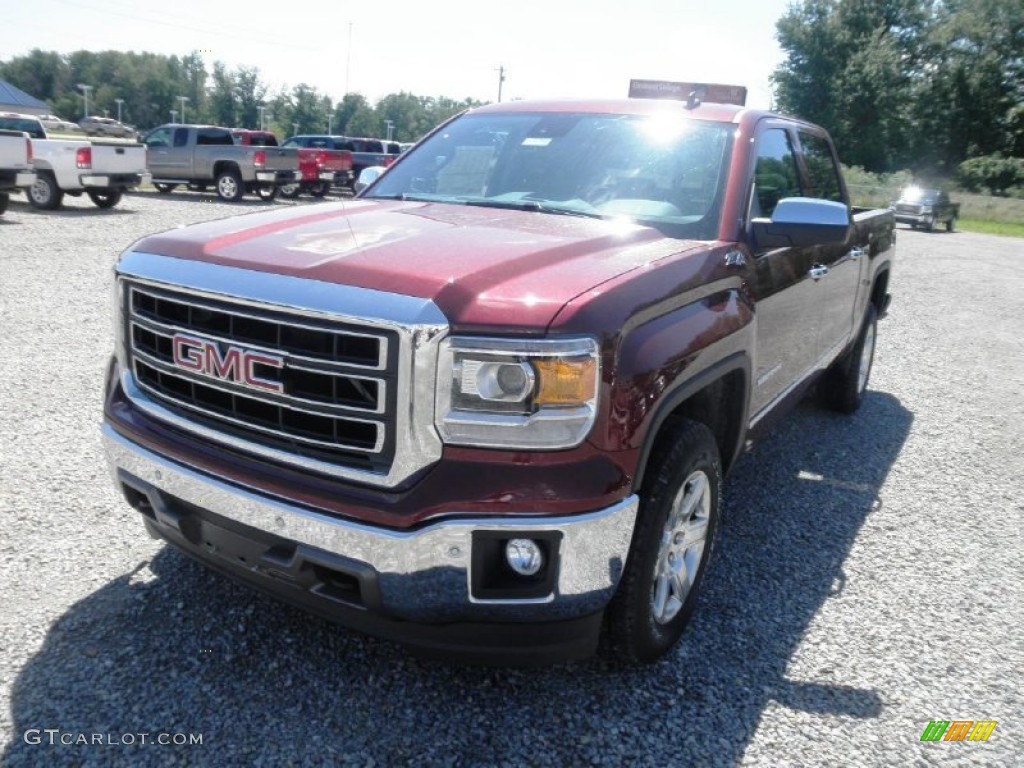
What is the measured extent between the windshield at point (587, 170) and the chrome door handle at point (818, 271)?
92 cm

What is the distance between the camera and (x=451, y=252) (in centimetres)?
262

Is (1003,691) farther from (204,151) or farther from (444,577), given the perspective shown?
(204,151)

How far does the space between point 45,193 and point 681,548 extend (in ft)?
55.8

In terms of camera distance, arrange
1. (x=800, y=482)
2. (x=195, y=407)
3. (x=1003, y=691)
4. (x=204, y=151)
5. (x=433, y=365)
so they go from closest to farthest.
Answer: (x=433, y=365)
(x=195, y=407)
(x=1003, y=691)
(x=800, y=482)
(x=204, y=151)

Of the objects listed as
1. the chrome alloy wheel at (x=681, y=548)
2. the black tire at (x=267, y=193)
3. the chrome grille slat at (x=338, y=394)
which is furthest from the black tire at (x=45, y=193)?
the chrome alloy wheel at (x=681, y=548)

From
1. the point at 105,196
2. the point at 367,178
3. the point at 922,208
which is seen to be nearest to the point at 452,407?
the point at 367,178

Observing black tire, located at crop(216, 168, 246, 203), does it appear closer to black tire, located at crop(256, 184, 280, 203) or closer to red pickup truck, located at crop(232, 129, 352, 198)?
black tire, located at crop(256, 184, 280, 203)

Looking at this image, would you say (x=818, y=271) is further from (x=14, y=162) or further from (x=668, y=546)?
(x=14, y=162)

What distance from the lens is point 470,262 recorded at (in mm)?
2512

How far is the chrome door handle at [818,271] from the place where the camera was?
4.21 m

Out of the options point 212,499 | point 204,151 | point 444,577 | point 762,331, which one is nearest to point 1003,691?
point 762,331

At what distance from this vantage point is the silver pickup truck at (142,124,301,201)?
2108cm

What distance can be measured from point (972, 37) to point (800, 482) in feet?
216

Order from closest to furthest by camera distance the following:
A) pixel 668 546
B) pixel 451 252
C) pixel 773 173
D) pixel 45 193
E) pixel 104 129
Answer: pixel 451 252
pixel 668 546
pixel 773 173
pixel 45 193
pixel 104 129
